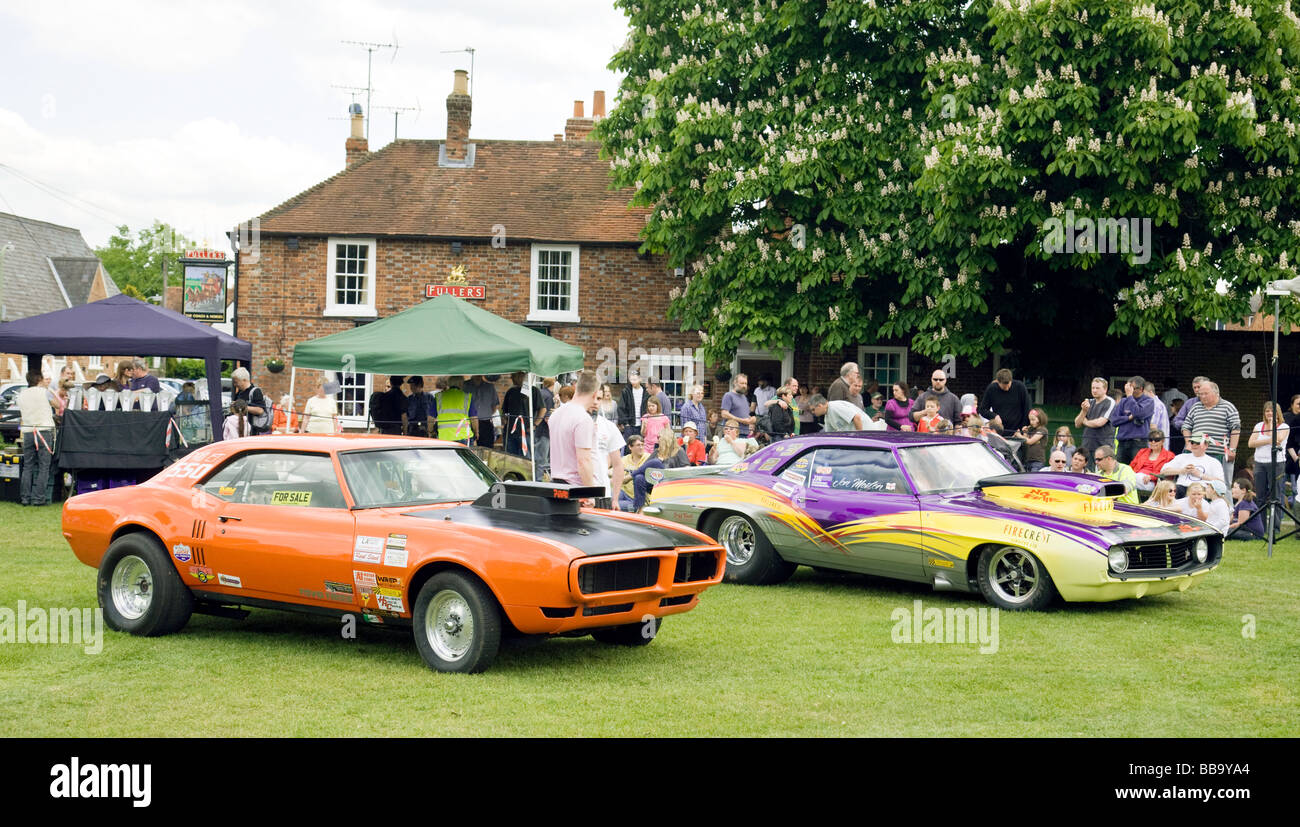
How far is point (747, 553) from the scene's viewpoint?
38.5ft

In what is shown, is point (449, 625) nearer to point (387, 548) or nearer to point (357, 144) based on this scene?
point (387, 548)

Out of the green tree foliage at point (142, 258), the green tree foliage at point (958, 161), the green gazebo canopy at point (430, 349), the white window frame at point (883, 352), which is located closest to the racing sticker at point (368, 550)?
the green gazebo canopy at point (430, 349)

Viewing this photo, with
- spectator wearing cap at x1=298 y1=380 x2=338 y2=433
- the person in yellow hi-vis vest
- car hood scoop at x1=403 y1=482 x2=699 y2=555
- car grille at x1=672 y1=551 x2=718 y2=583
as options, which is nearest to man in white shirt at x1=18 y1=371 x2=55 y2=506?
spectator wearing cap at x1=298 y1=380 x2=338 y2=433

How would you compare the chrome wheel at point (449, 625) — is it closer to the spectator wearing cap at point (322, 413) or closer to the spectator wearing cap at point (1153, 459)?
the spectator wearing cap at point (1153, 459)

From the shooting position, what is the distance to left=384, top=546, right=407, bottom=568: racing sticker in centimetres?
757

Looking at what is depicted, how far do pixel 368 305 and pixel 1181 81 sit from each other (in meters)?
18.6

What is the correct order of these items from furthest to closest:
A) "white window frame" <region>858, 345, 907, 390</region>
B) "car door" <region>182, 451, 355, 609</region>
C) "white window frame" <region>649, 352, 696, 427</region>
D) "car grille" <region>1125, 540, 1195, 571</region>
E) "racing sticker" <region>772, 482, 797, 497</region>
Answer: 1. "white window frame" <region>649, 352, 696, 427</region>
2. "white window frame" <region>858, 345, 907, 390</region>
3. "racing sticker" <region>772, 482, 797, 497</region>
4. "car grille" <region>1125, 540, 1195, 571</region>
5. "car door" <region>182, 451, 355, 609</region>

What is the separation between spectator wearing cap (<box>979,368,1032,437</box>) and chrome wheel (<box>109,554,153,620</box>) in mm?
11677

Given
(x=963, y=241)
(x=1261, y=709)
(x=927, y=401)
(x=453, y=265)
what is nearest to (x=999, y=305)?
(x=963, y=241)

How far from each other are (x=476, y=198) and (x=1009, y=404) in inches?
690

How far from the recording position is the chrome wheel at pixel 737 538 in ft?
38.4

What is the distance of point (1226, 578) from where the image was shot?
39.3 ft

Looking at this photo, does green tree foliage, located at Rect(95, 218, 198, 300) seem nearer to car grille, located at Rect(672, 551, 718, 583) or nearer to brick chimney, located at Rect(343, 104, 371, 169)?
brick chimney, located at Rect(343, 104, 371, 169)

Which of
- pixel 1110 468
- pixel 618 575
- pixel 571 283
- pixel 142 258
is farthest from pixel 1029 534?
pixel 142 258
